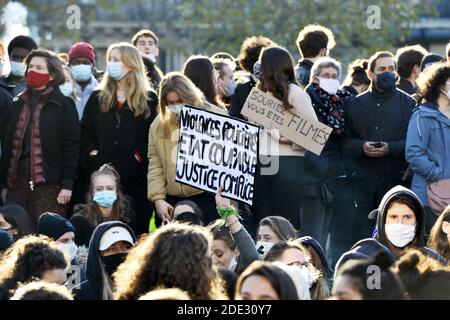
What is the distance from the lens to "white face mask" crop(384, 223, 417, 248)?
1048 cm

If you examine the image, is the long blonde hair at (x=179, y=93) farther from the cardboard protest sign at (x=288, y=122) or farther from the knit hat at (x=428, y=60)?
the knit hat at (x=428, y=60)

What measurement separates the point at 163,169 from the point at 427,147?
6.72 feet

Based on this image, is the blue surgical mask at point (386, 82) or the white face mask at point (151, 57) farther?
the white face mask at point (151, 57)

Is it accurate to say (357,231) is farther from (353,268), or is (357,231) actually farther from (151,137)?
(353,268)

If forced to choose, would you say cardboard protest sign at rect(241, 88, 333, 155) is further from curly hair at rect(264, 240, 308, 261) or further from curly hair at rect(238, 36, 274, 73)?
curly hair at rect(264, 240, 308, 261)

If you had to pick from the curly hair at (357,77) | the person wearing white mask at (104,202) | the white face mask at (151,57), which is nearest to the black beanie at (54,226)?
the person wearing white mask at (104,202)

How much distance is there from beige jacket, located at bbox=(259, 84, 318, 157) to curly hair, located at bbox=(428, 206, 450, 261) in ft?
5.62

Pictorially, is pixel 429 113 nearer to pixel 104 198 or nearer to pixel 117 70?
pixel 117 70

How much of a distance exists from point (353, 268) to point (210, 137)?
4.91m

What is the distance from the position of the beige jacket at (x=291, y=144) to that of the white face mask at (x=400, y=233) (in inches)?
70.0

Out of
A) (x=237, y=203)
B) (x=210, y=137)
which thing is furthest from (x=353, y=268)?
(x=237, y=203)

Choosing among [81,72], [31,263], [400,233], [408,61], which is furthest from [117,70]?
[31,263]

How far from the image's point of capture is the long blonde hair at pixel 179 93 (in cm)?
1211

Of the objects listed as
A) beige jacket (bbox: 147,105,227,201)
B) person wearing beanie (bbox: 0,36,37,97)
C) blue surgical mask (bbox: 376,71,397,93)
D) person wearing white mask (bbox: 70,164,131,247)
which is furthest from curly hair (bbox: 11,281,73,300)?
person wearing beanie (bbox: 0,36,37,97)
